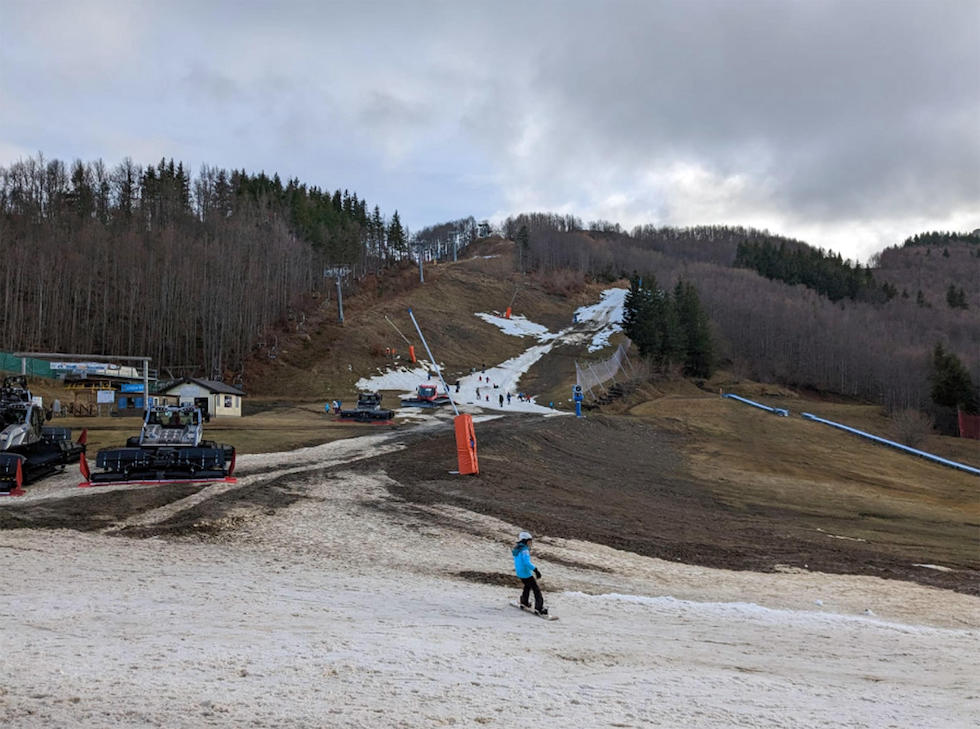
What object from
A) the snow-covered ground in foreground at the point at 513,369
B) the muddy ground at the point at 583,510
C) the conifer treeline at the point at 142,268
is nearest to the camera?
the muddy ground at the point at 583,510

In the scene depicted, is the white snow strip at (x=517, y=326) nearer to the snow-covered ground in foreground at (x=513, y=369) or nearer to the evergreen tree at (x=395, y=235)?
the snow-covered ground in foreground at (x=513, y=369)

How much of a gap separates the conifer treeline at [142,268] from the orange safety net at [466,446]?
52.1 m

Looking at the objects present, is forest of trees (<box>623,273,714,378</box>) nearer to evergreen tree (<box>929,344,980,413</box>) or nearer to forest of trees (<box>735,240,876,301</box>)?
evergreen tree (<box>929,344,980,413</box>)

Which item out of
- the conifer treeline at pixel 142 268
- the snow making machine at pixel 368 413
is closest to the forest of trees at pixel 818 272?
the conifer treeline at pixel 142 268

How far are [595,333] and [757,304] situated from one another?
37.4 m

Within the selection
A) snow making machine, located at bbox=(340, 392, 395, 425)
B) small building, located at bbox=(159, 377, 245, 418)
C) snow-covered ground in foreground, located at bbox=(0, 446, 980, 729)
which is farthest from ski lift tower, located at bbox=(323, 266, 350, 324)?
snow-covered ground in foreground, located at bbox=(0, 446, 980, 729)

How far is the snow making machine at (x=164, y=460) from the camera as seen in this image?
75.0ft

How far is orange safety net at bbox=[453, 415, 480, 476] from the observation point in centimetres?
2588

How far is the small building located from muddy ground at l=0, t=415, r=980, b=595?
2179 centimetres

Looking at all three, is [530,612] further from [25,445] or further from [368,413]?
[368,413]

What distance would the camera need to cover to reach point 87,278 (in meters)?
74.8

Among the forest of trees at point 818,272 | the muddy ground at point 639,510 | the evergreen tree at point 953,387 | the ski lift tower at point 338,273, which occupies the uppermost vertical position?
the forest of trees at point 818,272

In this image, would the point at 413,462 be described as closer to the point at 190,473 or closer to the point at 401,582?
the point at 190,473

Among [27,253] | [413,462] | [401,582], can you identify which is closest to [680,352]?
[413,462]
